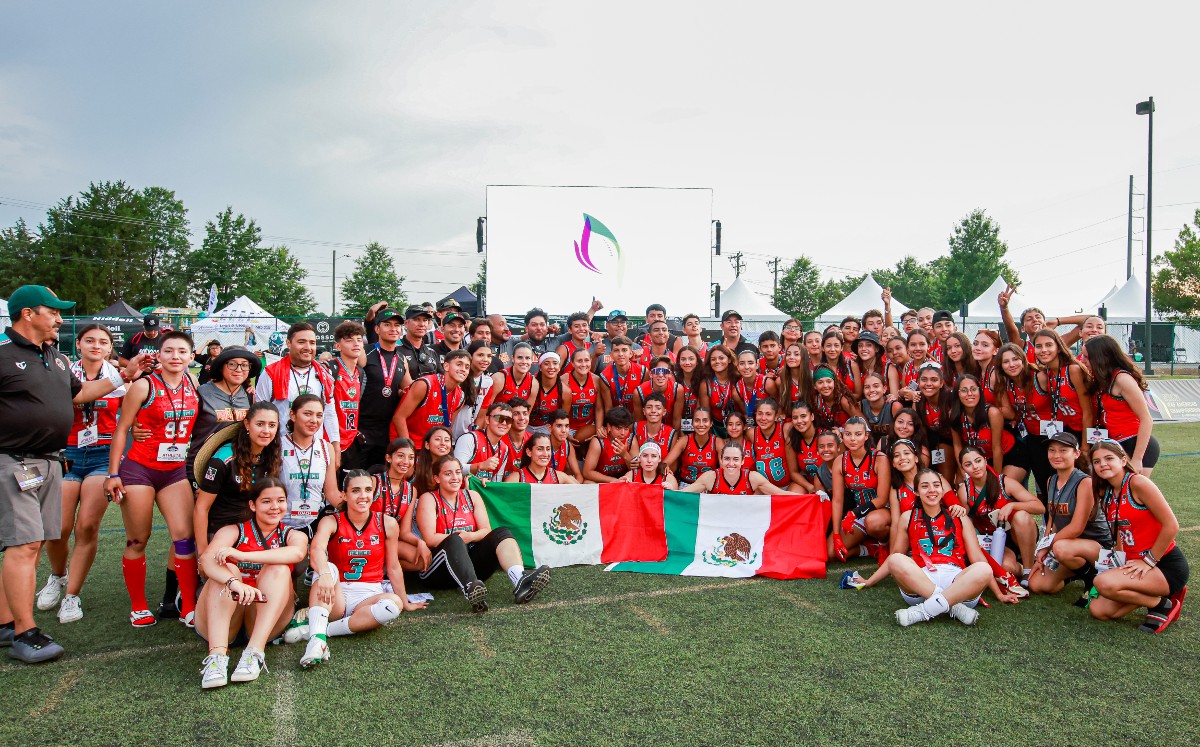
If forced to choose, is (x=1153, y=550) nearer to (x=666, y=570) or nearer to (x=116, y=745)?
(x=666, y=570)

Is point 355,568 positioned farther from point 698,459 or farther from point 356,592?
point 698,459

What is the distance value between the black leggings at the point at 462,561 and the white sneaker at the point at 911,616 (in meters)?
2.46

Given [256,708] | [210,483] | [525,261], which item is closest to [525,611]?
[256,708]

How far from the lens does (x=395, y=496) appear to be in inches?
188

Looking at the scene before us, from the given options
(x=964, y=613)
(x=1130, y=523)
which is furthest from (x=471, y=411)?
(x=1130, y=523)

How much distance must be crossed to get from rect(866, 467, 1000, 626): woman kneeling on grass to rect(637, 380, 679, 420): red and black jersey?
92.0 inches

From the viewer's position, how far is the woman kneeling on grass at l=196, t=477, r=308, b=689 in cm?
351

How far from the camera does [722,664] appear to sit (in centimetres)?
367

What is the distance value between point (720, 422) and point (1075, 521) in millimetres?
2839

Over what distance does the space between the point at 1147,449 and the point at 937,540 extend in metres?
1.84

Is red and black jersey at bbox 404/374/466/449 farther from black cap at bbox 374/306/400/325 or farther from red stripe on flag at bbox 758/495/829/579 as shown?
red stripe on flag at bbox 758/495/829/579

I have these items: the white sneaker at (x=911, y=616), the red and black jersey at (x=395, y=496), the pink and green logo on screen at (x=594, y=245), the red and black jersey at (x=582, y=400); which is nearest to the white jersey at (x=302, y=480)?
the red and black jersey at (x=395, y=496)

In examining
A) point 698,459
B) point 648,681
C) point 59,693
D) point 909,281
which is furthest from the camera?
point 909,281

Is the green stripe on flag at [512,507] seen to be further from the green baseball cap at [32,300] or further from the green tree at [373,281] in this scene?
the green tree at [373,281]
